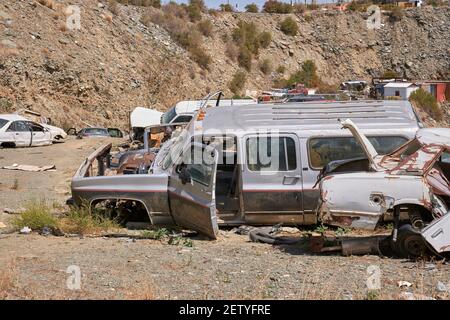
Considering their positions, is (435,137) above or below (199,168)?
above

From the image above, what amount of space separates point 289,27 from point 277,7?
6.14 metres

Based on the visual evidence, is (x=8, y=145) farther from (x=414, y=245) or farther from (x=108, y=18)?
(x=108, y=18)

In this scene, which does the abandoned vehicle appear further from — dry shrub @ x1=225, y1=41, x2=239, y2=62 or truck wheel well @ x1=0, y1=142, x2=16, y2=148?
dry shrub @ x1=225, y1=41, x2=239, y2=62

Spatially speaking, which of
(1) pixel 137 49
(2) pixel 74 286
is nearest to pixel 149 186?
(2) pixel 74 286

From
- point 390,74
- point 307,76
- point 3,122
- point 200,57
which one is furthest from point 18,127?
point 390,74

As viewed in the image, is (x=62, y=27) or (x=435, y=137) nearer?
(x=435, y=137)

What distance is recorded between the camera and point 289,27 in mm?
64625

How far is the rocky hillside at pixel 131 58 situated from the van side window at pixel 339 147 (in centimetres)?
2802

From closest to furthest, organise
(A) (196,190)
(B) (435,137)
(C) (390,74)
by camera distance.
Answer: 1. (B) (435,137)
2. (A) (196,190)
3. (C) (390,74)

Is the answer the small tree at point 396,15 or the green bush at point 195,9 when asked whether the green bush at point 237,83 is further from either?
the small tree at point 396,15

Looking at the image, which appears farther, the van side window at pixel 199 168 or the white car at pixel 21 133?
the white car at pixel 21 133

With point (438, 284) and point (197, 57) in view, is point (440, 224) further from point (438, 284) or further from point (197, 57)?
point (197, 57)

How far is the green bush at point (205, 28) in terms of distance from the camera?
5684 cm

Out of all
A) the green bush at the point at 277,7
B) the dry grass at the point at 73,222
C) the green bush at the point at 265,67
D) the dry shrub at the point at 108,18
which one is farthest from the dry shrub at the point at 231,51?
the dry grass at the point at 73,222
